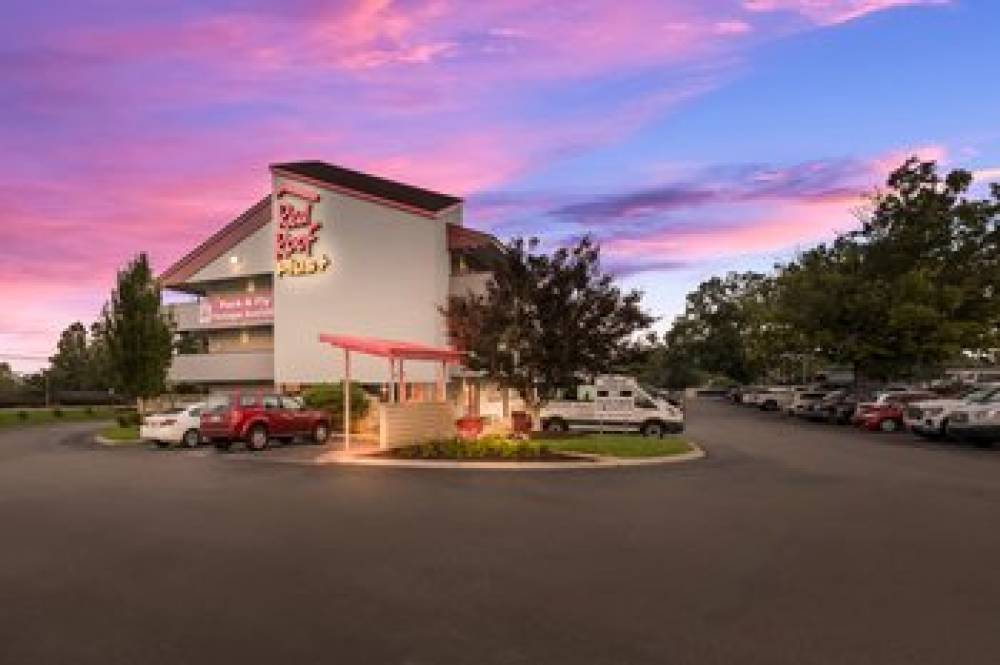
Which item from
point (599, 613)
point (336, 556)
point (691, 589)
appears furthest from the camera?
point (336, 556)

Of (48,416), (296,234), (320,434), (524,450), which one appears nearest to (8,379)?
(48,416)

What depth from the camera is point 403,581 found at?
920 cm

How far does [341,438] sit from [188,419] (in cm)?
517

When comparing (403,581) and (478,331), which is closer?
(403,581)

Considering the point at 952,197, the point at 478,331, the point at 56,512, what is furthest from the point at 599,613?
the point at 952,197

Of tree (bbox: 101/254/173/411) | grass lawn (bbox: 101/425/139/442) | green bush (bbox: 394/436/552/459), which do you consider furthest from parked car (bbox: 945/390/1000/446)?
tree (bbox: 101/254/173/411)

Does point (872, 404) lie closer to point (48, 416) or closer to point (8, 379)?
point (48, 416)

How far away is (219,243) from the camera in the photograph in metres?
55.8

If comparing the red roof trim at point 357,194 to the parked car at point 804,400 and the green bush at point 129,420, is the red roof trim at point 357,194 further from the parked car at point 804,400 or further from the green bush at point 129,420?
the parked car at point 804,400

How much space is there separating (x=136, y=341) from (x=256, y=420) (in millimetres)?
13961

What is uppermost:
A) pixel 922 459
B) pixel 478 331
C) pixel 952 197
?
pixel 952 197

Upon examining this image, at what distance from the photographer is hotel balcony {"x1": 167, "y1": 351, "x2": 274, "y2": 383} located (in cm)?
5284

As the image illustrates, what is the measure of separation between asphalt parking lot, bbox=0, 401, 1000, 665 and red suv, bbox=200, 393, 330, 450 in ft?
32.4

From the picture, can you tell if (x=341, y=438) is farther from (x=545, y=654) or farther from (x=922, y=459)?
(x=545, y=654)
